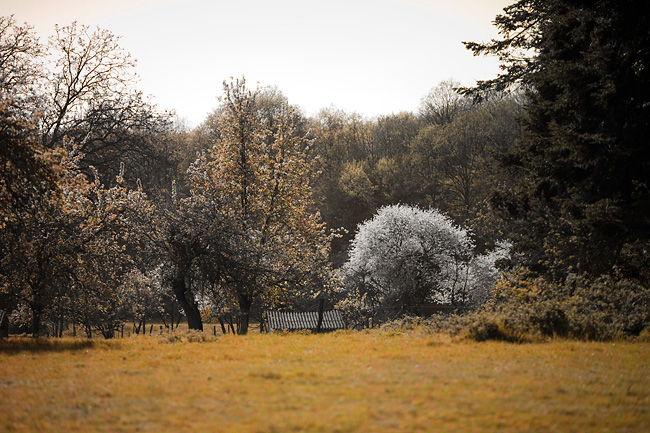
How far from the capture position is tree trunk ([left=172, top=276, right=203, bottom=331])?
2111 cm

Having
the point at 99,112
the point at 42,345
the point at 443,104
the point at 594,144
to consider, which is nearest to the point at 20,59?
the point at 99,112

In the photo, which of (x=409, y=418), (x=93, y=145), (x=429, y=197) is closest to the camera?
(x=409, y=418)

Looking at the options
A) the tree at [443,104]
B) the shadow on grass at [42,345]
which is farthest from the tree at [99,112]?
the tree at [443,104]

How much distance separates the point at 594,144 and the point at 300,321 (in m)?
18.7

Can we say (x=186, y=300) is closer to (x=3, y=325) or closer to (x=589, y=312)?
(x=3, y=325)

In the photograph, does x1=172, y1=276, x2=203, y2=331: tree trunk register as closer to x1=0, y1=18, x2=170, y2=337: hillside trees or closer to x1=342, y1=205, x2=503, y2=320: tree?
x1=0, y1=18, x2=170, y2=337: hillside trees

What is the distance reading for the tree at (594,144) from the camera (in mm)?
13055

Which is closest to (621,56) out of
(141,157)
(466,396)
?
(466,396)

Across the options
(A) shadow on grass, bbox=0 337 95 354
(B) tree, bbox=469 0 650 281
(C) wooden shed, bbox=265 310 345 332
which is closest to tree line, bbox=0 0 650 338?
(B) tree, bbox=469 0 650 281

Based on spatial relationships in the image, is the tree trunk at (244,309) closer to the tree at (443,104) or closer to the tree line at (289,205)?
the tree line at (289,205)

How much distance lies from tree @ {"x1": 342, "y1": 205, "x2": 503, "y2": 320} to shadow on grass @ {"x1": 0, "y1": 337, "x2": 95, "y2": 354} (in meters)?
25.8

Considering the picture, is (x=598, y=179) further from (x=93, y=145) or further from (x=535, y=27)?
(x=93, y=145)

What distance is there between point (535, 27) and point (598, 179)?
9.72 metres

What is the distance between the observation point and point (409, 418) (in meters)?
5.91
